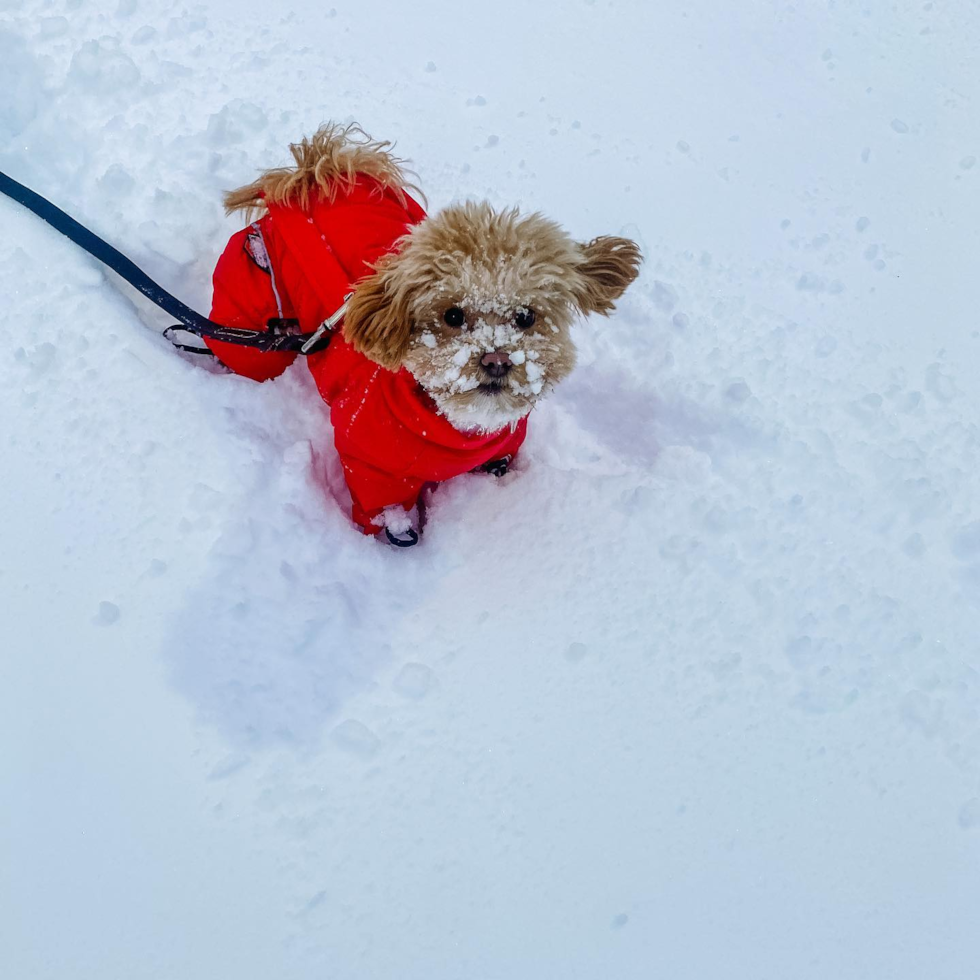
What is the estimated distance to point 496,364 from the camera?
1.89 meters

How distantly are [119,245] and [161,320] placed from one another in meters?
0.31

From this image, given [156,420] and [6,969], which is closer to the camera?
[6,969]

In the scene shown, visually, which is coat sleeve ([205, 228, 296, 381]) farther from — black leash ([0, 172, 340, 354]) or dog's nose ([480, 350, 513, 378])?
dog's nose ([480, 350, 513, 378])

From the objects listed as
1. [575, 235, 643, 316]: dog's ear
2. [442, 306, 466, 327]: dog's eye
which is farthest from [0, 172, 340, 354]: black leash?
[575, 235, 643, 316]: dog's ear

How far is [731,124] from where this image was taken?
3297mm

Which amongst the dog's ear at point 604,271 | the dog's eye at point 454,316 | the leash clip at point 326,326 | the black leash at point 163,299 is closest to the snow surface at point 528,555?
the black leash at point 163,299

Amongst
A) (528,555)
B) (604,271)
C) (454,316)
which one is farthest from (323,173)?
(528,555)

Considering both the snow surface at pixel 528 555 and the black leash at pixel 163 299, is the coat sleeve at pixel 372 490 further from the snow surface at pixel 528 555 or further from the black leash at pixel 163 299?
the black leash at pixel 163 299

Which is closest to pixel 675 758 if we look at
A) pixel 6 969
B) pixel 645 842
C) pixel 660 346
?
pixel 645 842

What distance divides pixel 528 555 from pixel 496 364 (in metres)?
0.80

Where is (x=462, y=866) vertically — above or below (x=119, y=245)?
below

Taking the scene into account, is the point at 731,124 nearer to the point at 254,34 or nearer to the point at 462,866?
the point at 254,34

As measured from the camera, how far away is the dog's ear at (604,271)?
2.06 m

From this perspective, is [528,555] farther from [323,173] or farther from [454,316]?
[323,173]
